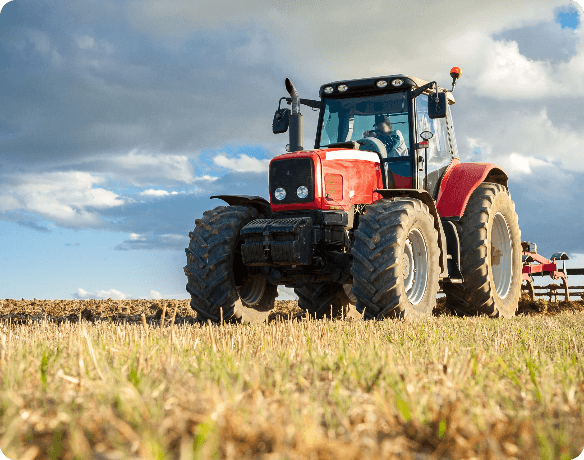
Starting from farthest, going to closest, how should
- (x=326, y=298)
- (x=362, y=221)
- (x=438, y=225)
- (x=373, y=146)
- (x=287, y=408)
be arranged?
(x=326, y=298), (x=373, y=146), (x=438, y=225), (x=362, y=221), (x=287, y=408)

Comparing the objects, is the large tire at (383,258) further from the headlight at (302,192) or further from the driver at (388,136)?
the driver at (388,136)

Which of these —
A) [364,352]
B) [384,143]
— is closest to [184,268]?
[384,143]

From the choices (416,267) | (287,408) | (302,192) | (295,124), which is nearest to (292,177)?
(302,192)

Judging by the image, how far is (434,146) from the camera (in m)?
8.28

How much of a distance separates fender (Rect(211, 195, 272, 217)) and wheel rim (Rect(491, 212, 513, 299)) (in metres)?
4.13

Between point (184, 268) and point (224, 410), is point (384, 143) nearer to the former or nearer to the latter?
point (184, 268)

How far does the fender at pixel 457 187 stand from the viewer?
8.14m

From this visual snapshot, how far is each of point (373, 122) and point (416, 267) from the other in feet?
6.98

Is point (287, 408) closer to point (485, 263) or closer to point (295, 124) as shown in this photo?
point (295, 124)

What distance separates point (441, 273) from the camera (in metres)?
7.57

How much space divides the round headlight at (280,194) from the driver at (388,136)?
Result: 1581mm

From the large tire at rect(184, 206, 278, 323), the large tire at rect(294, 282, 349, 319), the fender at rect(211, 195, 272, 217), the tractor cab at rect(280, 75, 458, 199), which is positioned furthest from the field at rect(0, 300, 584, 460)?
the large tire at rect(294, 282, 349, 319)

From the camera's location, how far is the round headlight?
23.8 ft

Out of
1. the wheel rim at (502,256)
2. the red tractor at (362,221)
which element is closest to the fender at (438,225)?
the red tractor at (362,221)
